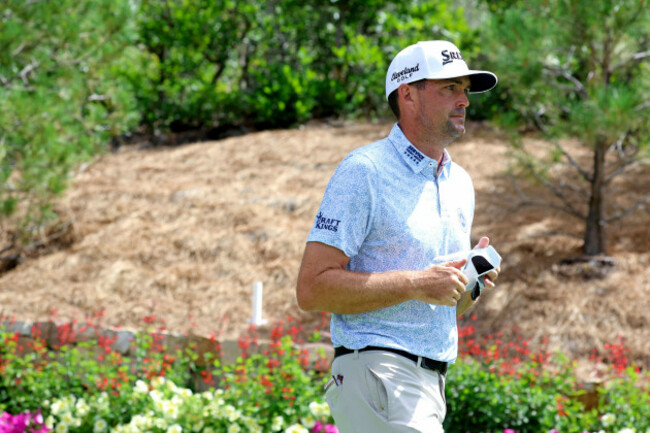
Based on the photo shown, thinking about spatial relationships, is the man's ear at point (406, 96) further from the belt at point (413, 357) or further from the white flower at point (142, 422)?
the white flower at point (142, 422)

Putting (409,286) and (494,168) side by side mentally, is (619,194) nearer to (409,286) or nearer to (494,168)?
(494,168)

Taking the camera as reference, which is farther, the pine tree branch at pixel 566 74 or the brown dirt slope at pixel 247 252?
the pine tree branch at pixel 566 74

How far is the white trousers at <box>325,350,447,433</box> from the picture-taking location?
2275 millimetres

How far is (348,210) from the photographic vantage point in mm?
2309

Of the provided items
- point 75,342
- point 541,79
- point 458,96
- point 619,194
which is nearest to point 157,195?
point 75,342

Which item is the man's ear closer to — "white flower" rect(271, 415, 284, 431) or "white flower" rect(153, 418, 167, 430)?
"white flower" rect(271, 415, 284, 431)

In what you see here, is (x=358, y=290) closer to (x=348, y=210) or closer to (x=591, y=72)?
(x=348, y=210)

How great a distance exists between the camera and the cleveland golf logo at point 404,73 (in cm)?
244

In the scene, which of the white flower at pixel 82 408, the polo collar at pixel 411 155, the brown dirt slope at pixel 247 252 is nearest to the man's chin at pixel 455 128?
the polo collar at pixel 411 155

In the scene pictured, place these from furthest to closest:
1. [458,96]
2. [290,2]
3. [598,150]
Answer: [290,2], [598,150], [458,96]

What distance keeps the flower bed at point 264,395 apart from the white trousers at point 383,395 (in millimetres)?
1797

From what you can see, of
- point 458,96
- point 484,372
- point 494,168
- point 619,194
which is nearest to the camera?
point 458,96

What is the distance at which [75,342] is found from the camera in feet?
18.6

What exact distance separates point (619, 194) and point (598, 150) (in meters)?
1.42
